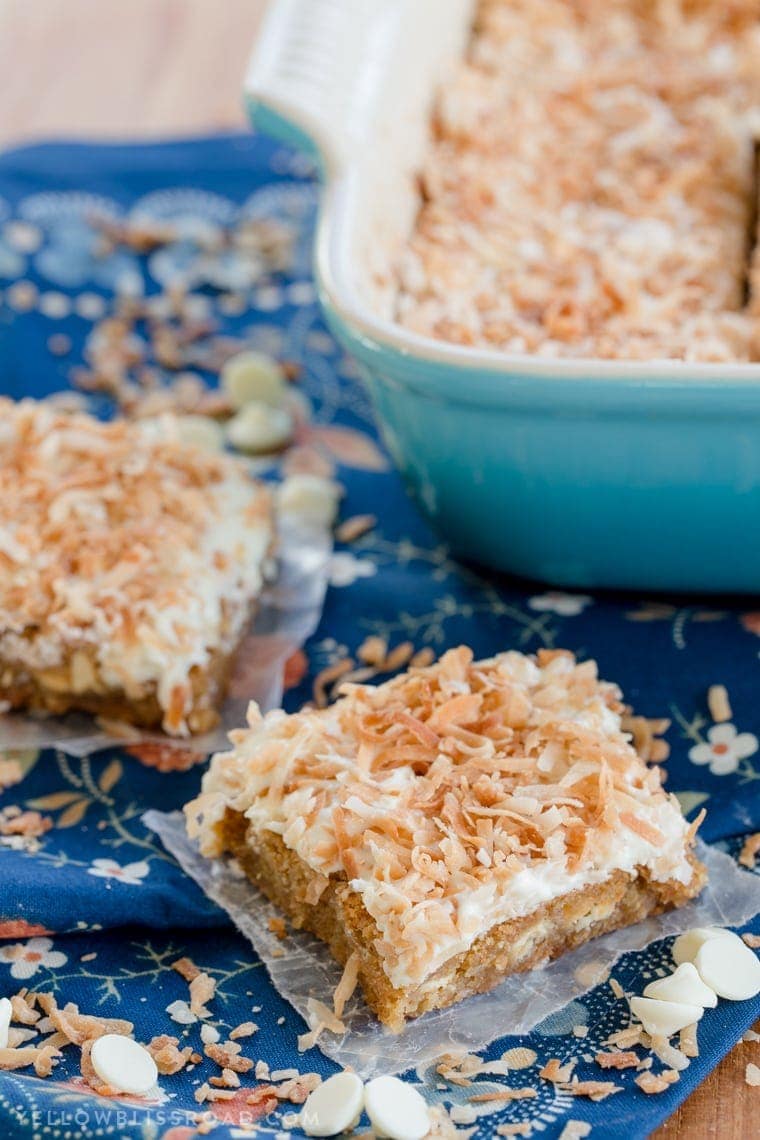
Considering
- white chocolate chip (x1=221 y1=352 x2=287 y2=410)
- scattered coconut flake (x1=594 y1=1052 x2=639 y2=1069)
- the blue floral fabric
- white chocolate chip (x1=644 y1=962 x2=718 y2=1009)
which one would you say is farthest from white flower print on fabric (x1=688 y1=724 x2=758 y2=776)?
white chocolate chip (x1=221 y1=352 x2=287 y2=410)

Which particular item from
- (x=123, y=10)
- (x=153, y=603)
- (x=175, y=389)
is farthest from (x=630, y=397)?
(x=123, y=10)

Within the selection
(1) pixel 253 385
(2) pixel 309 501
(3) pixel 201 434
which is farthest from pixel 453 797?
(1) pixel 253 385

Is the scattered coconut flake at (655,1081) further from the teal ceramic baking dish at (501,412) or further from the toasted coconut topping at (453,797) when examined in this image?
the teal ceramic baking dish at (501,412)

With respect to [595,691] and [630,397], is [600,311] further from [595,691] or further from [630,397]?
[595,691]

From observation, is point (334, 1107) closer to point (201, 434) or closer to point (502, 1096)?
point (502, 1096)

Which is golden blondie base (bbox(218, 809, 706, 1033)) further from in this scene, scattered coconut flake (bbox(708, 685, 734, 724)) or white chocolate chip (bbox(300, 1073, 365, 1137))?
scattered coconut flake (bbox(708, 685, 734, 724))

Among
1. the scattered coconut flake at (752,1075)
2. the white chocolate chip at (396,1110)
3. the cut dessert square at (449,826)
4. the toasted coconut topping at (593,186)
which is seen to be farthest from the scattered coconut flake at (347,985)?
the toasted coconut topping at (593,186)
